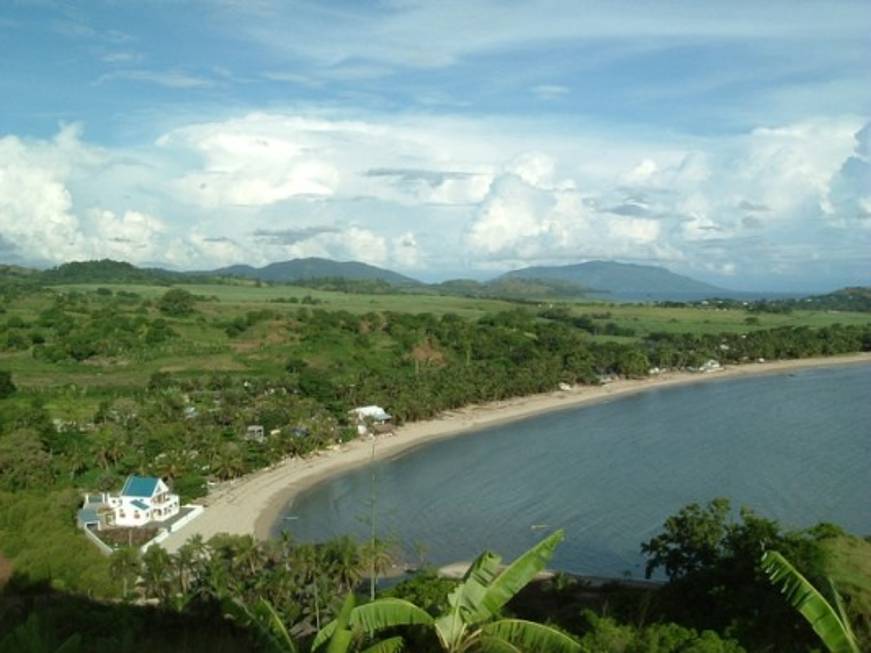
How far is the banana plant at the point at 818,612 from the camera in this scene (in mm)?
7711

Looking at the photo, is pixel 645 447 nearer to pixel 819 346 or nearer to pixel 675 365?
pixel 675 365

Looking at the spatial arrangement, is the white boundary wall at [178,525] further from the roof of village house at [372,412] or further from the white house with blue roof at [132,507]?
the roof of village house at [372,412]

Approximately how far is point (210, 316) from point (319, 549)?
67.9m

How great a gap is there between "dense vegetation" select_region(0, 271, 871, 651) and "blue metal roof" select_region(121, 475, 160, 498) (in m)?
1.92

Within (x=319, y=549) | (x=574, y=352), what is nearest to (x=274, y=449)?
(x=319, y=549)

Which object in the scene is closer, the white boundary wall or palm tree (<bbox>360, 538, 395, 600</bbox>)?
palm tree (<bbox>360, 538, 395, 600</bbox>)

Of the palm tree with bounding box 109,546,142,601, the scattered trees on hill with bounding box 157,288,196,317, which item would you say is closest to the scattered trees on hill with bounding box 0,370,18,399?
the scattered trees on hill with bounding box 157,288,196,317

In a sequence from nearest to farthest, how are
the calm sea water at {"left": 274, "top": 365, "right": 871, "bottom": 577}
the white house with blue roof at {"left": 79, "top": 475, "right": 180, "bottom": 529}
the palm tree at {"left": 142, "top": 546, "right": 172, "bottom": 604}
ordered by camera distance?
1. the palm tree at {"left": 142, "top": 546, "right": 172, "bottom": 604}
2. the calm sea water at {"left": 274, "top": 365, "right": 871, "bottom": 577}
3. the white house with blue roof at {"left": 79, "top": 475, "right": 180, "bottom": 529}

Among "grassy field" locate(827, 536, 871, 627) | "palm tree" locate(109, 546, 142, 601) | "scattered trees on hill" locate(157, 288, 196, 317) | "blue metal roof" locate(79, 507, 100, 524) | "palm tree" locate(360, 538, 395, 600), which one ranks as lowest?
"blue metal roof" locate(79, 507, 100, 524)

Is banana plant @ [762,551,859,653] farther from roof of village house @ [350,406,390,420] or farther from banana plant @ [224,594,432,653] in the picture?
roof of village house @ [350,406,390,420]

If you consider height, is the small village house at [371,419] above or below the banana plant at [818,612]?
below

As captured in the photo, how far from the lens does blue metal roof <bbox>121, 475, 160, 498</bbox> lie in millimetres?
32875

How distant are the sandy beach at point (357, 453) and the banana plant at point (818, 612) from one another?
25.9 meters

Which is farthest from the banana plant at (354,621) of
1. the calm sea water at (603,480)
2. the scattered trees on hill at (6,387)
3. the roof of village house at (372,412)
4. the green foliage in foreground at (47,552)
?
the scattered trees on hill at (6,387)
